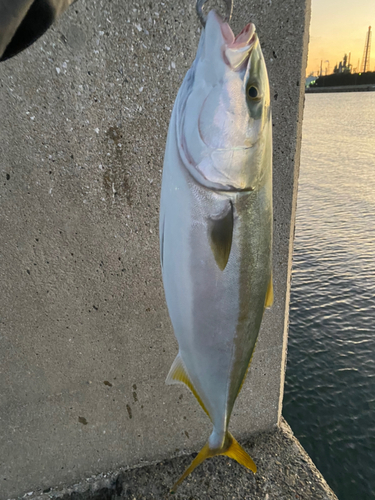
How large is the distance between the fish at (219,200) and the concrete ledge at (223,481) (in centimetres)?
135

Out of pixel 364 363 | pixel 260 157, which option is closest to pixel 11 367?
pixel 260 157

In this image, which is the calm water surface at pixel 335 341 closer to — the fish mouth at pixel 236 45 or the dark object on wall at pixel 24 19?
the fish mouth at pixel 236 45

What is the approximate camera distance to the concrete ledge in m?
2.01

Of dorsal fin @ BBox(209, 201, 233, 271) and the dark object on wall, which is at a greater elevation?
the dark object on wall

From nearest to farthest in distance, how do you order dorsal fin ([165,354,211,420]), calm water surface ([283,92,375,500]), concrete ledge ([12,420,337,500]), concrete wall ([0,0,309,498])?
dorsal fin ([165,354,211,420]) < concrete wall ([0,0,309,498]) < concrete ledge ([12,420,337,500]) < calm water surface ([283,92,375,500])

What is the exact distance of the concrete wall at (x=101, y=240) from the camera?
1.49 m

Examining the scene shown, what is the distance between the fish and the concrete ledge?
1.35 meters

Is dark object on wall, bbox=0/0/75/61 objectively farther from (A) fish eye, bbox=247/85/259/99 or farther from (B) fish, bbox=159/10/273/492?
(A) fish eye, bbox=247/85/259/99

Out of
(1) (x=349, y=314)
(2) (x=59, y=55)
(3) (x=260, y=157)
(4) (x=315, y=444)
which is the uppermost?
(2) (x=59, y=55)

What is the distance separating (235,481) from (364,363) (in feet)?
11.6

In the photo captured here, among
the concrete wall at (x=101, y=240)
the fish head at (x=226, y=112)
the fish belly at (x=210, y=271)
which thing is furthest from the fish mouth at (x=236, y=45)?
the concrete wall at (x=101, y=240)

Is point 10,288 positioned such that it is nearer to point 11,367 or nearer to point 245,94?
point 11,367

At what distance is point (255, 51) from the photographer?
35.6 inches

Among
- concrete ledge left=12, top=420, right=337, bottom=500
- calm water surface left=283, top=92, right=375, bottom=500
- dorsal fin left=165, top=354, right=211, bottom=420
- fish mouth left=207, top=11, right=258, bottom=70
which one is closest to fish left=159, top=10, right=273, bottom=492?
fish mouth left=207, top=11, right=258, bottom=70
